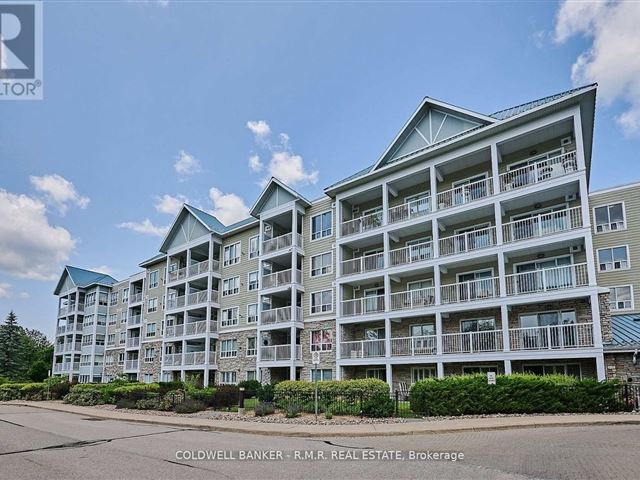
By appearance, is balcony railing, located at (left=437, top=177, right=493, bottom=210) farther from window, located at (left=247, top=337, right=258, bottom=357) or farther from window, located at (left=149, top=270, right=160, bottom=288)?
window, located at (left=149, top=270, right=160, bottom=288)

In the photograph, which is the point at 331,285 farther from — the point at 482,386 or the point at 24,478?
the point at 24,478

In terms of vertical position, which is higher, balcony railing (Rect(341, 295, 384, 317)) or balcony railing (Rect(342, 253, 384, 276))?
balcony railing (Rect(342, 253, 384, 276))

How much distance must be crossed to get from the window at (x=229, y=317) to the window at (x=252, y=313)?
5.15ft

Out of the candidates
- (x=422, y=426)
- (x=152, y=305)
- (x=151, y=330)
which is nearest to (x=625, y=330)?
(x=422, y=426)

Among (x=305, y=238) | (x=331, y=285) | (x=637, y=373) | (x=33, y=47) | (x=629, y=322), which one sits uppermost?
(x=33, y=47)

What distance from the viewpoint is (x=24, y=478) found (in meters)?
8.72

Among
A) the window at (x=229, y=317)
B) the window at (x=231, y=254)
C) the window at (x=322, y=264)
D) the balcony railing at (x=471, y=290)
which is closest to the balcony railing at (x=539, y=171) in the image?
the balcony railing at (x=471, y=290)

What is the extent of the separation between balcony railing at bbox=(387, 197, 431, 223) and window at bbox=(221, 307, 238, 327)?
611 inches

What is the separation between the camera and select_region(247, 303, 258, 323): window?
35.4 metres

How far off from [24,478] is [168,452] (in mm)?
3241

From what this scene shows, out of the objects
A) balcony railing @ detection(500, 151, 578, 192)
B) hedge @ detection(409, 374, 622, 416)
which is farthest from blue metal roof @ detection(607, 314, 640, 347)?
balcony railing @ detection(500, 151, 578, 192)

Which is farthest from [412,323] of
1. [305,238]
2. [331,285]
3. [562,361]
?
[305,238]

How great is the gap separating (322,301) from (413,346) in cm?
783

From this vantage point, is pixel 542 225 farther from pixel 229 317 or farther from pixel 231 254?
pixel 231 254
